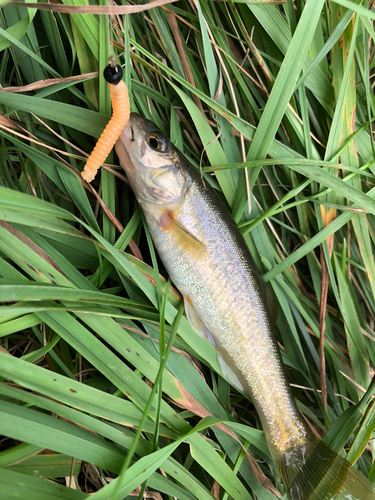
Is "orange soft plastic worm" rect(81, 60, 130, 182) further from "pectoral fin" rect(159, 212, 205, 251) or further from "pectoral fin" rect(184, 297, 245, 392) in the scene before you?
"pectoral fin" rect(184, 297, 245, 392)

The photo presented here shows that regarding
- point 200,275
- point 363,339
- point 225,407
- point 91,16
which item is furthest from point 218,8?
point 225,407

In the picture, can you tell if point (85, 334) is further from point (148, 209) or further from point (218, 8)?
point (218, 8)

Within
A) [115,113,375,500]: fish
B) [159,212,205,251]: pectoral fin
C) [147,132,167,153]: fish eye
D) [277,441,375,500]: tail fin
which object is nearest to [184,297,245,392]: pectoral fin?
[115,113,375,500]: fish

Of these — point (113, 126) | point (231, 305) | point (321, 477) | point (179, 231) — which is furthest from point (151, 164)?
point (321, 477)

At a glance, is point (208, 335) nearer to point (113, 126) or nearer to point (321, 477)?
point (321, 477)

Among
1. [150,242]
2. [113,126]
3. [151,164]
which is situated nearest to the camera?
[113,126]

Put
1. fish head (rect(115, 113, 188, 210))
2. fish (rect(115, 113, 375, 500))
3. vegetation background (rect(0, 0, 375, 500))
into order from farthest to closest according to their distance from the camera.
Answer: fish (rect(115, 113, 375, 500))
fish head (rect(115, 113, 188, 210))
vegetation background (rect(0, 0, 375, 500))
